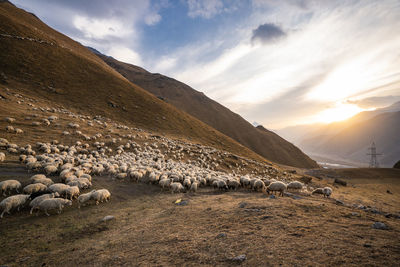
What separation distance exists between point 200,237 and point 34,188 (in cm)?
904

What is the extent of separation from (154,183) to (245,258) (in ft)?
34.6

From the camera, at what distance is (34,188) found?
8641mm

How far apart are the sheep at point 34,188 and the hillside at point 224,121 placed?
272ft

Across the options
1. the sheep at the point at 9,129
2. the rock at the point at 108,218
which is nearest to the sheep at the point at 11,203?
the rock at the point at 108,218

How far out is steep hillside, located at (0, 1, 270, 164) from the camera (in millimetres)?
38969

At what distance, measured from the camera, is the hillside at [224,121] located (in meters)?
85.8

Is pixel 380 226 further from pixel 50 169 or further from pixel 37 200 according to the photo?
pixel 50 169

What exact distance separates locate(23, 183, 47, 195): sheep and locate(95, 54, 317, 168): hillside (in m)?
82.8

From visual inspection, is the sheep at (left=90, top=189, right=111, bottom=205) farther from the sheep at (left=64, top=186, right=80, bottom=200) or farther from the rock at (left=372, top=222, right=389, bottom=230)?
the rock at (left=372, top=222, right=389, bottom=230)

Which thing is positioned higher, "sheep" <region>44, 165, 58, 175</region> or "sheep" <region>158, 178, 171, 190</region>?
"sheep" <region>44, 165, 58, 175</region>

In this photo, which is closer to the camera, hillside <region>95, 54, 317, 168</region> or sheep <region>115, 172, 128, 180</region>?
sheep <region>115, 172, 128, 180</region>

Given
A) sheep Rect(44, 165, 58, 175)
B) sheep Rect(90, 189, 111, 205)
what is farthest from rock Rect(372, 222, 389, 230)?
sheep Rect(44, 165, 58, 175)

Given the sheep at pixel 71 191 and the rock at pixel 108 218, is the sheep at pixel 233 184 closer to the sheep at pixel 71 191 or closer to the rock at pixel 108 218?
the rock at pixel 108 218

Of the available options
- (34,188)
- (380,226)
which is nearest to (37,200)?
(34,188)
